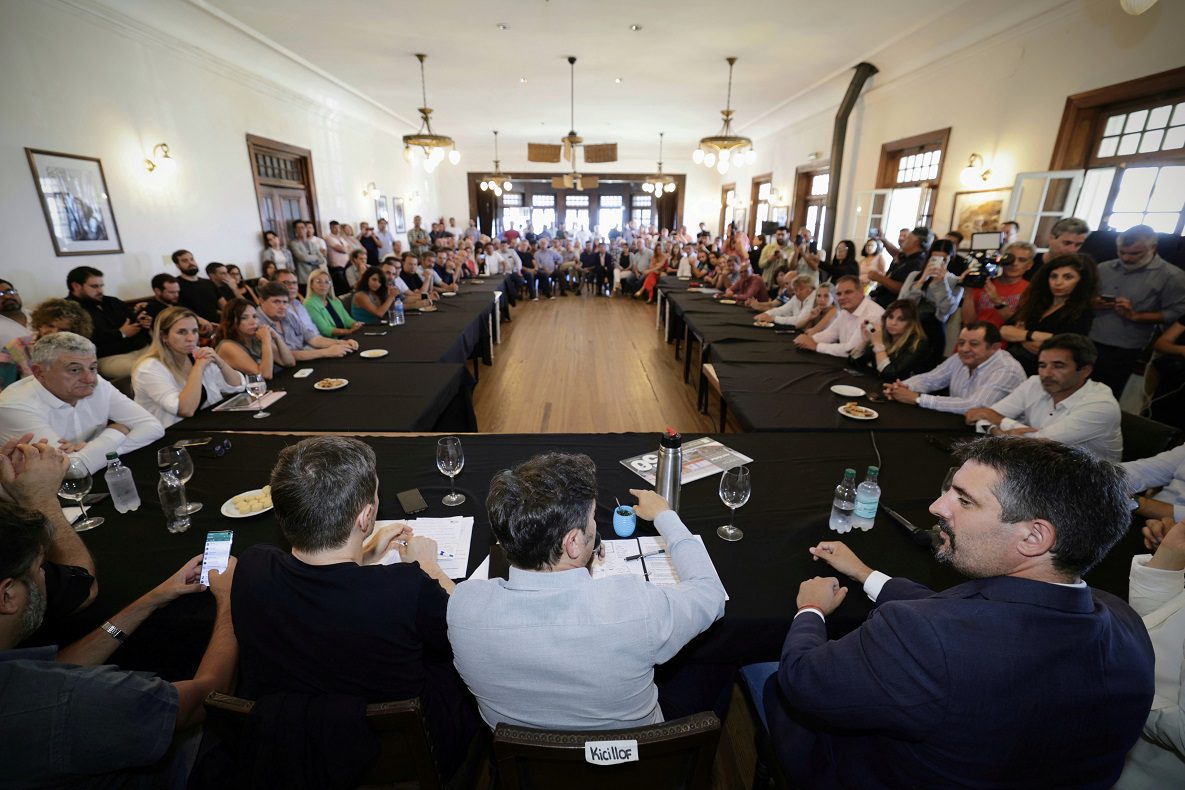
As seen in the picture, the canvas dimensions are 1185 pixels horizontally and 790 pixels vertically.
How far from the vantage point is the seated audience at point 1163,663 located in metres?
1.05

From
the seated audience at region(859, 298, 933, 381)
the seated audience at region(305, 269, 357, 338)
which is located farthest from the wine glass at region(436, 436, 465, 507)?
the seated audience at region(305, 269, 357, 338)

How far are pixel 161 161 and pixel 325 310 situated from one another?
298cm

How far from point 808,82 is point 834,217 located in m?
2.14

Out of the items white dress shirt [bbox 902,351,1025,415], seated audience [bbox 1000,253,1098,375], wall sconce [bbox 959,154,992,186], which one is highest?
wall sconce [bbox 959,154,992,186]

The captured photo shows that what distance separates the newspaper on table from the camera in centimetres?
192

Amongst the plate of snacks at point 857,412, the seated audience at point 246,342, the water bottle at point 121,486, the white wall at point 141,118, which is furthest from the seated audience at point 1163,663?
the white wall at point 141,118

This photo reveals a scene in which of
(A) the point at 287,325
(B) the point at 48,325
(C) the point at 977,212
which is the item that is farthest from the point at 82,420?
(C) the point at 977,212

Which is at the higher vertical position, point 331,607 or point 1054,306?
point 1054,306

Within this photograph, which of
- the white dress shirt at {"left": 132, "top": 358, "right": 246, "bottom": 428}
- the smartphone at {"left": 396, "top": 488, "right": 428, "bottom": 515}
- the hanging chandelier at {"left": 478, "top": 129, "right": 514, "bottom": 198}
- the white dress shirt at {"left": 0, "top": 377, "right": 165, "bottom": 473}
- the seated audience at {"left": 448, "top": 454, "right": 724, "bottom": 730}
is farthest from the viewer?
the hanging chandelier at {"left": 478, "top": 129, "right": 514, "bottom": 198}

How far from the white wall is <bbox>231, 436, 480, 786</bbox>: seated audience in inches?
191

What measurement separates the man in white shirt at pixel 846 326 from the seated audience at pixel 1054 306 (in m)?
0.84

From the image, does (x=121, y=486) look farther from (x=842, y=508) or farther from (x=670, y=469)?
(x=842, y=508)

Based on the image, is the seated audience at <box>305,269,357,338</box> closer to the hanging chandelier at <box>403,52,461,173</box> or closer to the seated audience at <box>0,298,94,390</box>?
the seated audience at <box>0,298,94,390</box>

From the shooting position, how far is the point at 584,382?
5.68 m
